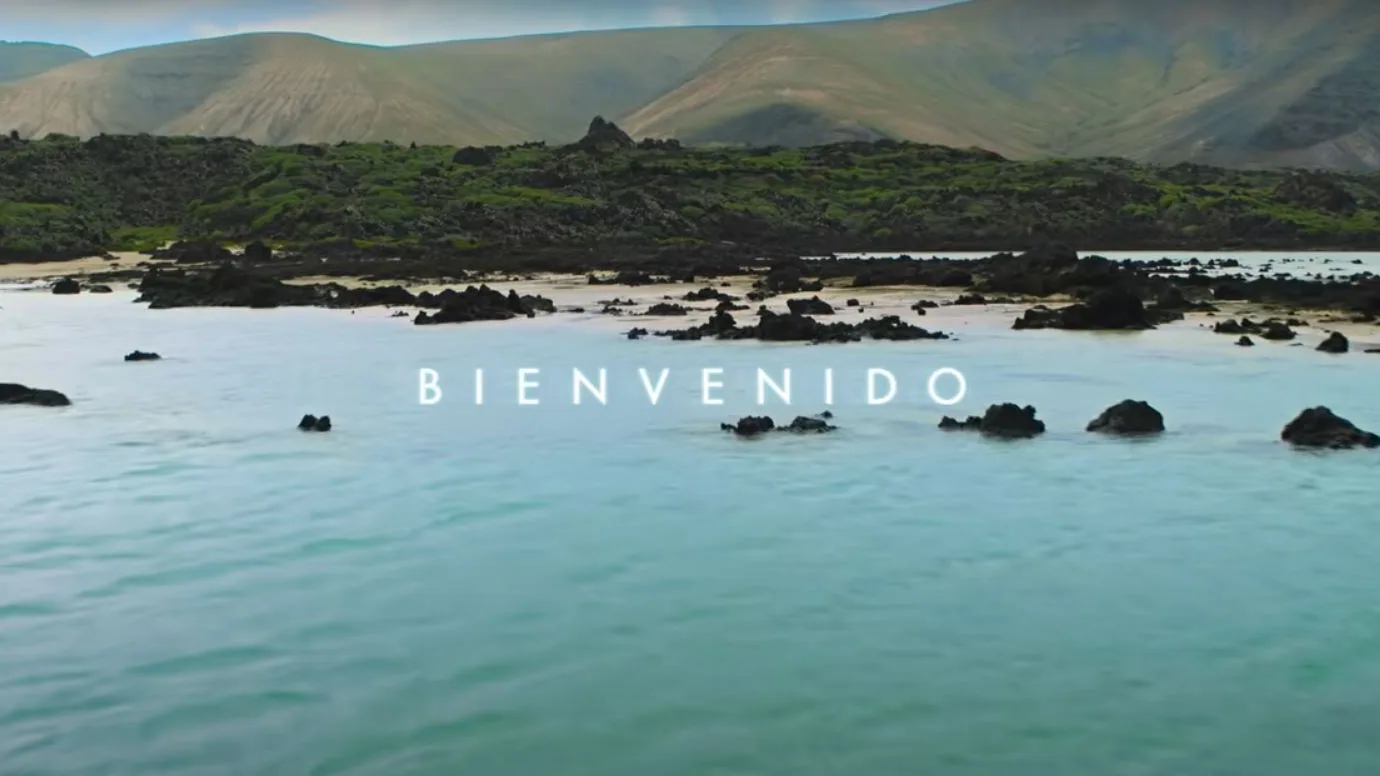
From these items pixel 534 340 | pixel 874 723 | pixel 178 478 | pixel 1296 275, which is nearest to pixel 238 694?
pixel 874 723

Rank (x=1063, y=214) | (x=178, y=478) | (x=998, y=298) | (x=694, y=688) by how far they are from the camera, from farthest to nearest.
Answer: (x=1063, y=214) < (x=998, y=298) < (x=178, y=478) < (x=694, y=688)

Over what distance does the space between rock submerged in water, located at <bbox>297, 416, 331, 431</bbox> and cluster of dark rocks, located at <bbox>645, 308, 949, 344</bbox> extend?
17031 mm

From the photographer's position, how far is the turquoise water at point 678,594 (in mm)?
10656

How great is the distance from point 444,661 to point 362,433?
14371 millimetres

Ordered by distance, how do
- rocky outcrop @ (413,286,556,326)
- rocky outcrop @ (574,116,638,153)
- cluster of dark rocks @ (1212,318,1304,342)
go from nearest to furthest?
cluster of dark rocks @ (1212,318,1304,342)
rocky outcrop @ (413,286,556,326)
rocky outcrop @ (574,116,638,153)

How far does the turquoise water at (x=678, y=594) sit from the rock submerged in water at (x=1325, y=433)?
0.56 metres

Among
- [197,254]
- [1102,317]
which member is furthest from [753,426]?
[197,254]

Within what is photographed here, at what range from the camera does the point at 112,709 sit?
11.3 metres

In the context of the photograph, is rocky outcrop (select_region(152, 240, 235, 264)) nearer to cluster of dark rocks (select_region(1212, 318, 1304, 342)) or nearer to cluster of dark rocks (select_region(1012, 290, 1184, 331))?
cluster of dark rocks (select_region(1012, 290, 1184, 331))

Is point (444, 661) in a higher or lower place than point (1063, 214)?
lower

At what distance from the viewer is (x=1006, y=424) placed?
2475cm

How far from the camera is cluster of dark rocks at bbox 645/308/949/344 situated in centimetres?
4159

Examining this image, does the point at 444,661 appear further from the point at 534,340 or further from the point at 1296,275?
the point at 1296,275

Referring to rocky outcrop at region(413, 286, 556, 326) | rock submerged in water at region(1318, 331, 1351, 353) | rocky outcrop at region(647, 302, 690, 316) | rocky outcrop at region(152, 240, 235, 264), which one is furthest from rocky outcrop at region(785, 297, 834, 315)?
rocky outcrop at region(152, 240, 235, 264)
